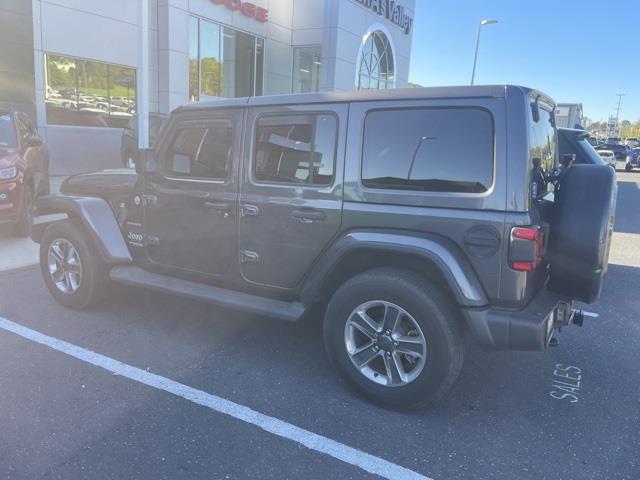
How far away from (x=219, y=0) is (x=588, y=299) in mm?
16258

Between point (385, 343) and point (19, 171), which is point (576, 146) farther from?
point (19, 171)

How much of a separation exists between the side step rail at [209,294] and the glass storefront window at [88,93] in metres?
10.7

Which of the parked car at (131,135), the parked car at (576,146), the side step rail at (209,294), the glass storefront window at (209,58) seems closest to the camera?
the side step rail at (209,294)

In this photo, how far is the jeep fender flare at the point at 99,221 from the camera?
4.36 m

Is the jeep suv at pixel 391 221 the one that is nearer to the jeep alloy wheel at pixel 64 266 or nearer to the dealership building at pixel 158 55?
the jeep alloy wheel at pixel 64 266

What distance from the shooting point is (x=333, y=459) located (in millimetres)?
2705

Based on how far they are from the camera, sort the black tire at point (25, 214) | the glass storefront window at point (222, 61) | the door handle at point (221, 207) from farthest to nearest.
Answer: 1. the glass storefront window at point (222, 61)
2. the black tire at point (25, 214)
3. the door handle at point (221, 207)

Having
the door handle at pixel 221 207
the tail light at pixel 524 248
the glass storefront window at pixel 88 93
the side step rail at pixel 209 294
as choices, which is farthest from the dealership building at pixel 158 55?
the tail light at pixel 524 248

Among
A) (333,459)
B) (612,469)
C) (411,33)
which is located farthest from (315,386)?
(411,33)

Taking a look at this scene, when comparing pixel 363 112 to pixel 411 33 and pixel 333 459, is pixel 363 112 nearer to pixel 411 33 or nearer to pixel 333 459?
pixel 333 459

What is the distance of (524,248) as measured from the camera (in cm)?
277

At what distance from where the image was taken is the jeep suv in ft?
9.45

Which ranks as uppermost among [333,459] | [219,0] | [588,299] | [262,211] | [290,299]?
[219,0]

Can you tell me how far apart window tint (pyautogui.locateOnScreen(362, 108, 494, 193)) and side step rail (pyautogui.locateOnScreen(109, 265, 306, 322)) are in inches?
41.2
